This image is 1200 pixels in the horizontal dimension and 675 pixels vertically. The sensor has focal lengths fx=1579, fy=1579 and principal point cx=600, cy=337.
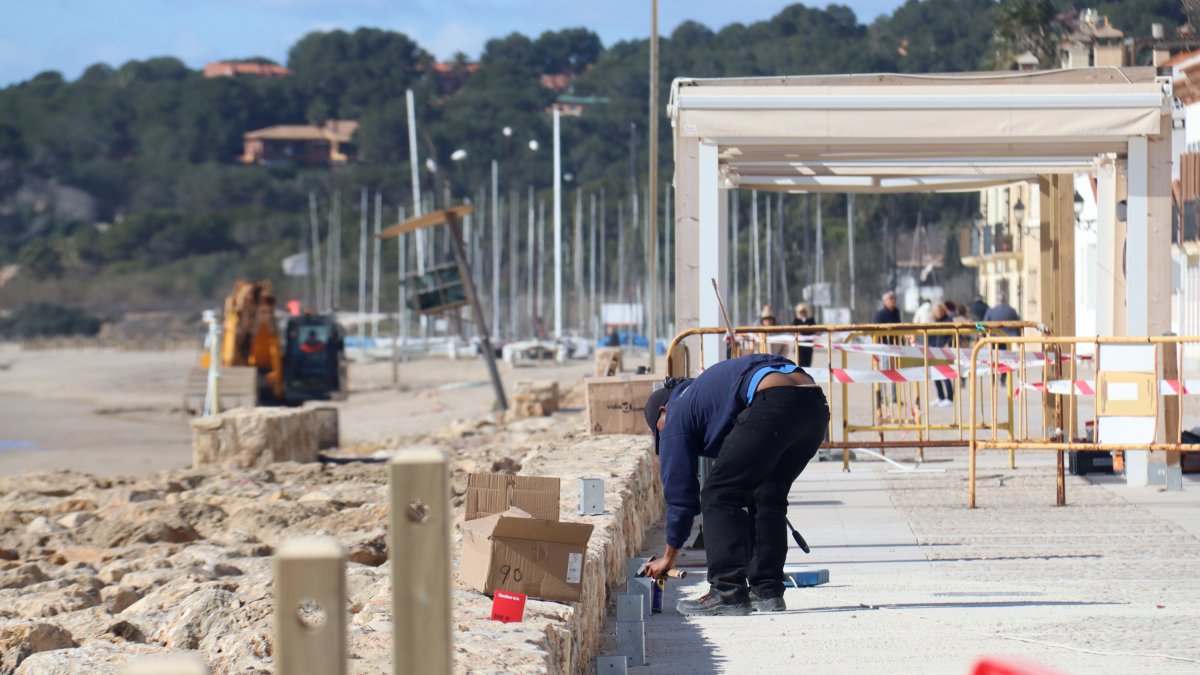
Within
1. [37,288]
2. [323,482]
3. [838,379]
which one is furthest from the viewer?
[37,288]

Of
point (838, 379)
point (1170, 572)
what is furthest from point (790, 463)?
point (838, 379)

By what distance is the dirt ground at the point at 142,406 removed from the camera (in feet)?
87.9

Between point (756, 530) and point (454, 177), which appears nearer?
point (756, 530)

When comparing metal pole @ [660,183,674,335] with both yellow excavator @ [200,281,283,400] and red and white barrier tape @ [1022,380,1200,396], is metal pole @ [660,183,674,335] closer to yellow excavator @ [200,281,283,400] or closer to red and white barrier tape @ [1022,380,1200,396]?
yellow excavator @ [200,281,283,400]

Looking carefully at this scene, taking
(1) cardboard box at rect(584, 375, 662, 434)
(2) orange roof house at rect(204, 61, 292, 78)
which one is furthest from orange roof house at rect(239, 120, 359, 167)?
(1) cardboard box at rect(584, 375, 662, 434)

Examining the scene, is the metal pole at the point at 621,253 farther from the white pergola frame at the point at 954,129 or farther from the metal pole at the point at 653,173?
the white pergola frame at the point at 954,129

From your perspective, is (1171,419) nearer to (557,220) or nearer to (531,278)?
(557,220)

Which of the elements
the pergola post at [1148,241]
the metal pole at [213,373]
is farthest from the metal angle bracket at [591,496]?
the metal pole at [213,373]

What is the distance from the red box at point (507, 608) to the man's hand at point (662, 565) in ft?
5.67

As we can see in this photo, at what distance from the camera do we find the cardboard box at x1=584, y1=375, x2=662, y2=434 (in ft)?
37.4

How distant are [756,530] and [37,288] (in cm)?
11149

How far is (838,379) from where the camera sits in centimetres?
1238

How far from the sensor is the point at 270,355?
28.3 m

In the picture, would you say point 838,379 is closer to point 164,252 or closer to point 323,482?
point 323,482
